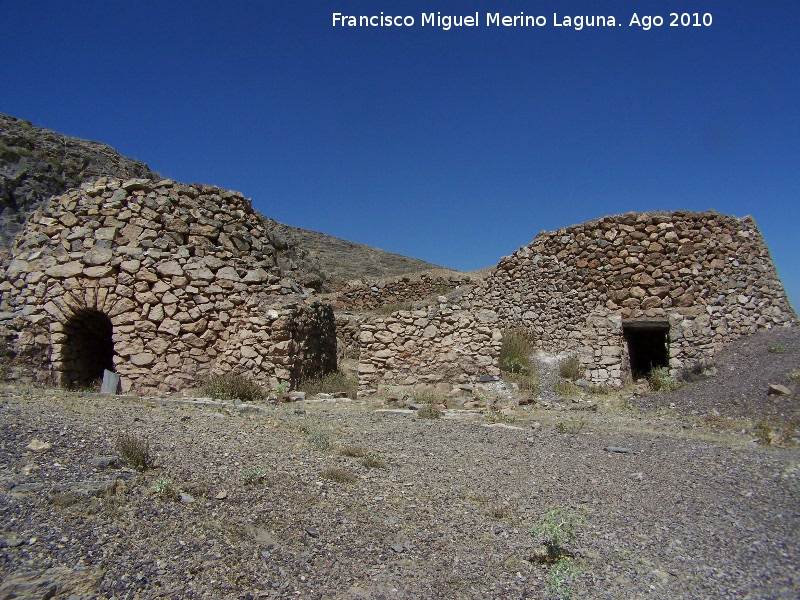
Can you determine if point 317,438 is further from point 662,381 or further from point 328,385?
point 662,381

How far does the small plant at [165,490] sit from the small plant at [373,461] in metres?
1.81

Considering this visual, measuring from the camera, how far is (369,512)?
14.1 ft

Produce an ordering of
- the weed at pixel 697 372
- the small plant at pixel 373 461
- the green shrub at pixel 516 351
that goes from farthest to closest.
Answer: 1. the green shrub at pixel 516 351
2. the weed at pixel 697 372
3. the small plant at pixel 373 461

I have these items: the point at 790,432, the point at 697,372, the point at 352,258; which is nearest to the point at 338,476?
the point at 790,432

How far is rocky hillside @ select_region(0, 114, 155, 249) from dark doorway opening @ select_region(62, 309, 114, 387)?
18.2 feet

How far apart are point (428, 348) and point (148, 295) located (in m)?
4.98

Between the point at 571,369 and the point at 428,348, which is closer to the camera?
the point at 428,348

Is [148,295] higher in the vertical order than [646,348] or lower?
higher

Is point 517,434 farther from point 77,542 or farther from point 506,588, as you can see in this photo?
point 77,542

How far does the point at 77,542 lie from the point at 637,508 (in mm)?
3920

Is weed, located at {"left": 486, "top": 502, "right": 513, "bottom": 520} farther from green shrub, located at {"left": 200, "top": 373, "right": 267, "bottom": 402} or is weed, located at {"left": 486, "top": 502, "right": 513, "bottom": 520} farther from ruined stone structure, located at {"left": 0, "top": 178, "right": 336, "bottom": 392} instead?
ruined stone structure, located at {"left": 0, "top": 178, "right": 336, "bottom": 392}

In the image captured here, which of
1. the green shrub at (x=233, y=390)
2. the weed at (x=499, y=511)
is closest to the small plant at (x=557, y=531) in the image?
the weed at (x=499, y=511)

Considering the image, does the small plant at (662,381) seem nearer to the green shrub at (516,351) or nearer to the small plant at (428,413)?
the green shrub at (516,351)

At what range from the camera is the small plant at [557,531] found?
12.2 ft
